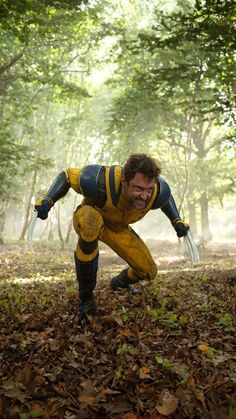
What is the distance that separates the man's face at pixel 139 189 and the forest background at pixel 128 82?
3.22 metres

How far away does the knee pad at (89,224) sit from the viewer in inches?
161

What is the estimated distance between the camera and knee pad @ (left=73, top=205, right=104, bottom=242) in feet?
13.5

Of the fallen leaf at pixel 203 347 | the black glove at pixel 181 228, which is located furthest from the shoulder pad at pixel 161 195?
the fallen leaf at pixel 203 347

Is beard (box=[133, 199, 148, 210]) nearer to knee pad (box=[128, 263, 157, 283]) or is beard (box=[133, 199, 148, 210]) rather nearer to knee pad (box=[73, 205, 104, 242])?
knee pad (box=[73, 205, 104, 242])

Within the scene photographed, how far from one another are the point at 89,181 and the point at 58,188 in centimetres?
46

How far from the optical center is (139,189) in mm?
4066

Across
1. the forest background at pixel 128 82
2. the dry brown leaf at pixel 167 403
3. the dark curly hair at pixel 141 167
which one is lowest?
the dry brown leaf at pixel 167 403

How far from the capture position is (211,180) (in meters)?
23.2

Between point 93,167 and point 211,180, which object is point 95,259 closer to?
point 93,167

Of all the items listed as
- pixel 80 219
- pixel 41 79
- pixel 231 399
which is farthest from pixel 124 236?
pixel 41 79

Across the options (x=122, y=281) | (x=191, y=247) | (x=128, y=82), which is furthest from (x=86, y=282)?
(x=128, y=82)

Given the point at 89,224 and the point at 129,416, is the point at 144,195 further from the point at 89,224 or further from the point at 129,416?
the point at 129,416

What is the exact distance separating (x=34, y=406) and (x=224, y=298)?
334cm

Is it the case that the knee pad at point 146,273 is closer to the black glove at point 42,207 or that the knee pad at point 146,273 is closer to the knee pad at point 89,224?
the knee pad at point 89,224
